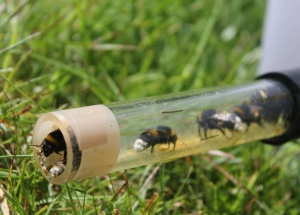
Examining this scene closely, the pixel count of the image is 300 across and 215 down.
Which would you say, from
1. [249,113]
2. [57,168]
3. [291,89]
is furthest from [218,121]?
[57,168]

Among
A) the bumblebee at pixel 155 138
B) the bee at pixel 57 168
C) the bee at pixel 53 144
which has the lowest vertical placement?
the bumblebee at pixel 155 138

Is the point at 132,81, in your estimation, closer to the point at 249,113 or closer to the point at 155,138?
the point at 249,113

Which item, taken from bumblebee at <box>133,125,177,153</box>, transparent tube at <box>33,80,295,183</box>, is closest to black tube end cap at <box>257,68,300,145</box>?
transparent tube at <box>33,80,295,183</box>

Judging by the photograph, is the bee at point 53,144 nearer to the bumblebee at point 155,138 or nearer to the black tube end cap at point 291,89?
the bumblebee at point 155,138

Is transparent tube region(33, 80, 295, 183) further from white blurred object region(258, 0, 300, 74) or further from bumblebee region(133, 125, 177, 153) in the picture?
white blurred object region(258, 0, 300, 74)

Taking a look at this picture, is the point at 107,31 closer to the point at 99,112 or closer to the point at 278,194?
the point at 278,194

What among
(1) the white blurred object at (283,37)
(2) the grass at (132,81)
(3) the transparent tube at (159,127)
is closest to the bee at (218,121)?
(3) the transparent tube at (159,127)
